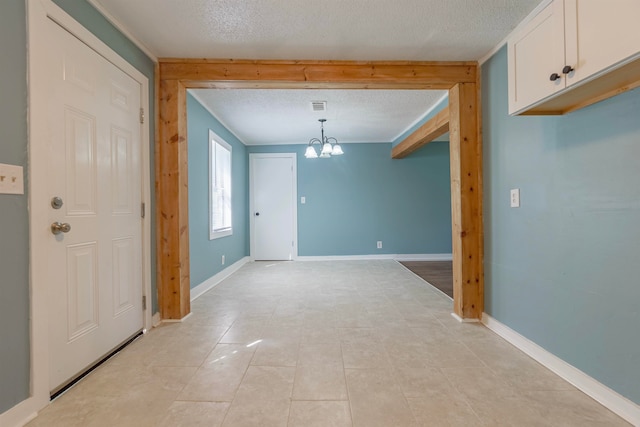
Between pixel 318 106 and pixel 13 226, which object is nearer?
pixel 13 226

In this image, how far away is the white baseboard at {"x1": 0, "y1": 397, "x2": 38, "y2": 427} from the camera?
130cm

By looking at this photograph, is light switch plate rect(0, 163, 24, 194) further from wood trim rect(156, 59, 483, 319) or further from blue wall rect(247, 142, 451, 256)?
blue wall rect(247, 142, 451, 256)

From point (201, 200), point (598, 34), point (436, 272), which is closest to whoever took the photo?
point (598, 34)

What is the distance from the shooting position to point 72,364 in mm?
1682


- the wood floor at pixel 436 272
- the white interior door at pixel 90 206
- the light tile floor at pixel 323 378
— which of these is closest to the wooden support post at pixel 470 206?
the light tile floor at pixel 323 378

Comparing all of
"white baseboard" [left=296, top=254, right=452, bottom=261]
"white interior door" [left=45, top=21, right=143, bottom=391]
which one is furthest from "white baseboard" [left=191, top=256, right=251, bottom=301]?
"white baseboard" [left=296, top=254, right=452, bottom=261]

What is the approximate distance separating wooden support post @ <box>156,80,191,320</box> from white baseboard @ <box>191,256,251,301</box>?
69 centimetres

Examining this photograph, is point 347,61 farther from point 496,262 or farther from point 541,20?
point 496,262

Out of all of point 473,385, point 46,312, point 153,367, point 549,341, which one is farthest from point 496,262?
point 46,312

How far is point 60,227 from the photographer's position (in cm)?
157

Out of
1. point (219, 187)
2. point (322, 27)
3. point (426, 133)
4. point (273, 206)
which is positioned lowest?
point (273, 206)

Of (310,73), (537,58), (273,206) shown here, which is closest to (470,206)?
(537,58)

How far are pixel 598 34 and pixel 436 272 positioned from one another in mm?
3738

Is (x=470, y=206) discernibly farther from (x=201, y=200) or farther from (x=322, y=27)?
(x=201, y=200)
